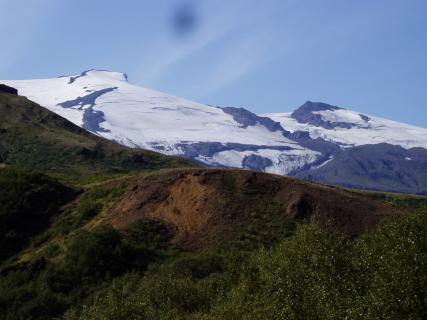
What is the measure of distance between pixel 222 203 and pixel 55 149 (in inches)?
3103

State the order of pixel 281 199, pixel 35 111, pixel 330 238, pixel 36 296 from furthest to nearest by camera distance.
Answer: pixel 35 111 → pixel 281 199 → pixel 36 296 → pixel 330 238

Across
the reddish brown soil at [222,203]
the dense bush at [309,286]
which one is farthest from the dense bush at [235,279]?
the reddish brown soil at [222,203]

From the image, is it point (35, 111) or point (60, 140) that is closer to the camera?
point (60, 140)

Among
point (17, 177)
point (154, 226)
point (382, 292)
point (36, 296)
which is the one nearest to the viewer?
point (382, 292)

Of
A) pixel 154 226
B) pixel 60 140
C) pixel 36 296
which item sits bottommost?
pixel 36 296

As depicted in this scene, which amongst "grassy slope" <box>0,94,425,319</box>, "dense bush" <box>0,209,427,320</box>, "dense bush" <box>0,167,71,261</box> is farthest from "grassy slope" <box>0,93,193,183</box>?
"dense bush" <box>0,209,427,320</box>

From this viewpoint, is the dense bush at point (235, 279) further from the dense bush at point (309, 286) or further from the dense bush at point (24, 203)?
the dense bush at point (24, 203)

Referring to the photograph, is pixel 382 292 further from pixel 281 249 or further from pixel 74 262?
pixel 74 262

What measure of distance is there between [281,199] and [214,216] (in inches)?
322

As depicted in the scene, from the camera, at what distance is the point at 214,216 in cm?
6612

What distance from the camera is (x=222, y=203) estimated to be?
6769 centimetres

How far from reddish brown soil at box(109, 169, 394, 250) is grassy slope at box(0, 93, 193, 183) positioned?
51.3m

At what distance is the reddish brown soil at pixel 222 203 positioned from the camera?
64.9 m

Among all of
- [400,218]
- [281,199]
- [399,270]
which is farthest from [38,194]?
[399,270]
